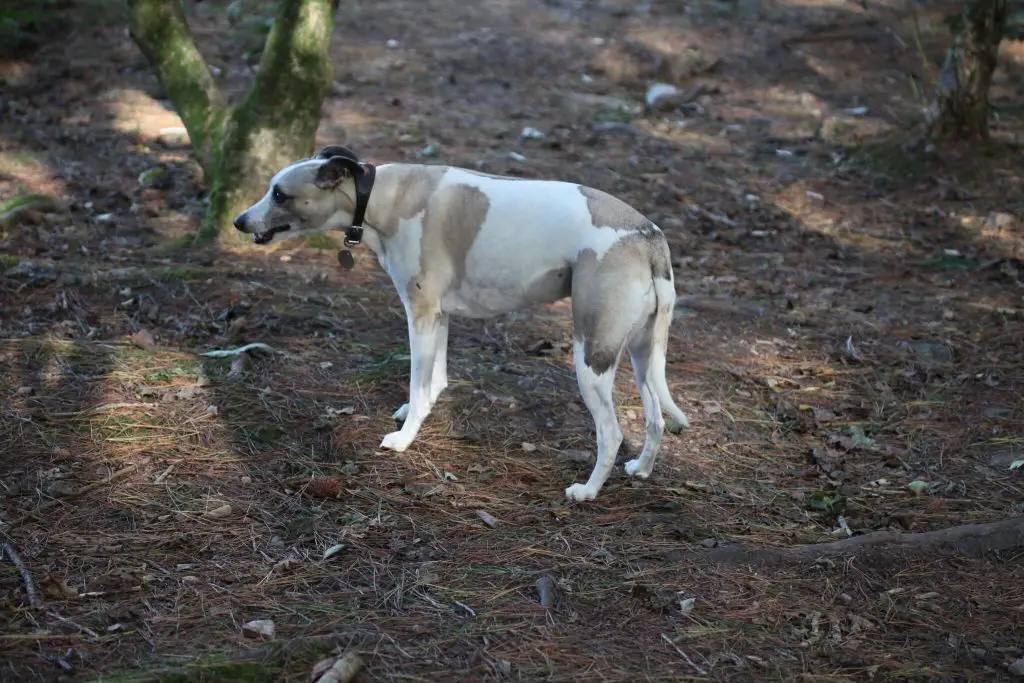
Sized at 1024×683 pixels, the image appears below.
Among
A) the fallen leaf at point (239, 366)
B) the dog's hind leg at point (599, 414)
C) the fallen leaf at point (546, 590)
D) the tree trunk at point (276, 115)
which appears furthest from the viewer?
the tree trunk at point (276, 115)

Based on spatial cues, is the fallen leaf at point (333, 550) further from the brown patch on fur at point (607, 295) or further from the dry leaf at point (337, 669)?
the brown patch on fur at point (607, 295)

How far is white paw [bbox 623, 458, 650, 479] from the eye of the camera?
5.12 meters

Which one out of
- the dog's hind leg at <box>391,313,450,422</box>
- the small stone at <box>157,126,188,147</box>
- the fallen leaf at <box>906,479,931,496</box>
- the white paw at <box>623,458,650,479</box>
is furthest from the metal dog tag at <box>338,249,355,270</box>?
the small stone at <box>157,126,188,147</box>

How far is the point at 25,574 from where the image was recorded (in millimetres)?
3836

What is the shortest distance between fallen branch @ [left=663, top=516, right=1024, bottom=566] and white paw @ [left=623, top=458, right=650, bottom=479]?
2.48 feet

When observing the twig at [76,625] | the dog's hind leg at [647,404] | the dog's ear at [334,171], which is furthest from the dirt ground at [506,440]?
the dog's ear at [334,171]

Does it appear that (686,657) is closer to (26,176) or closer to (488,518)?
(488,518)

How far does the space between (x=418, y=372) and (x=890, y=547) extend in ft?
7.94

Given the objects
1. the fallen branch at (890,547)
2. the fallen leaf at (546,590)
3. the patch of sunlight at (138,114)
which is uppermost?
the fallen leaf at (546,590)

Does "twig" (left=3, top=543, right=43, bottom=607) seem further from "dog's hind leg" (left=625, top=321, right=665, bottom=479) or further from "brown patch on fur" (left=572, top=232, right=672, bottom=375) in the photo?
"dog's hind leg" (left=625, top=321, right=665, bottom=479)

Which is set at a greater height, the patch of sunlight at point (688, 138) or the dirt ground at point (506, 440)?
the dirt ground at point (506, 440)

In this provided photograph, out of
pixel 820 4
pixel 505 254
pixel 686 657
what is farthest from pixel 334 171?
pixel 820 4

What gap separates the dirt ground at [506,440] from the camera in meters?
3.77

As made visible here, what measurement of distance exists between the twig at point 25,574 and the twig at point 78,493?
25 cm
